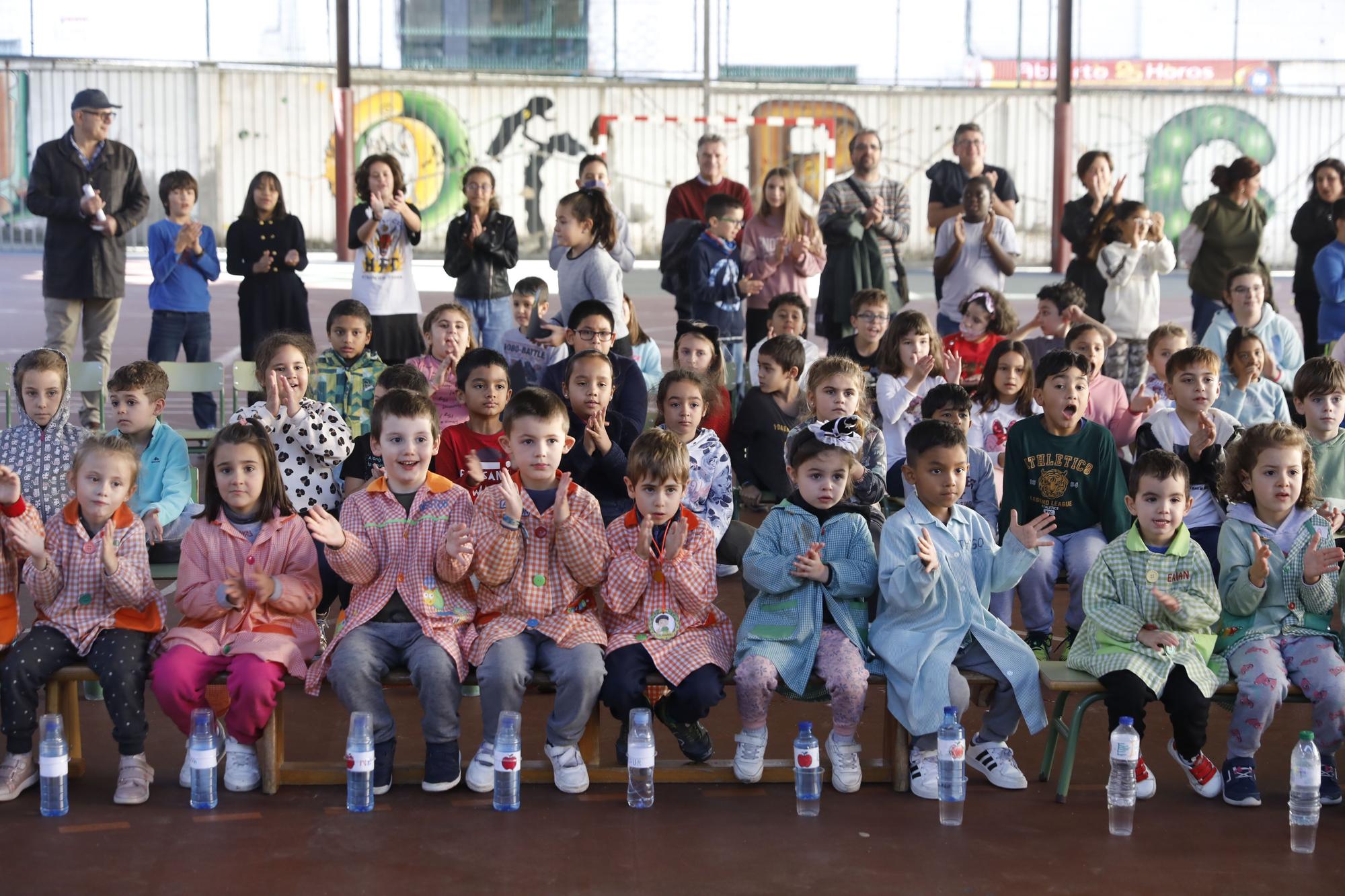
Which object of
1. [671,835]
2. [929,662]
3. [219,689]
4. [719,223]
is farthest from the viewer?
[719,223]

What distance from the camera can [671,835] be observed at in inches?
175

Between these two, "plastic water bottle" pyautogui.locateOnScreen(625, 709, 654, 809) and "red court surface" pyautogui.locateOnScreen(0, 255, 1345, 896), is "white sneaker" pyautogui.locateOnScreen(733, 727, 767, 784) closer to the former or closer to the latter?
"red court surface" pyautogui.locateOnScreen(0, 255, 1345, 896)

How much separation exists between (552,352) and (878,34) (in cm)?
2031

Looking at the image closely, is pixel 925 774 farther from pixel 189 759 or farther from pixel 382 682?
pixel 189 759

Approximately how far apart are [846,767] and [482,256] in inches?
218

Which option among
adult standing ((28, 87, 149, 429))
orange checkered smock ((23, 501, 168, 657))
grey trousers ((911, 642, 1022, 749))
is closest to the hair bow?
grey trousers ((911, 642, 1022, 749))

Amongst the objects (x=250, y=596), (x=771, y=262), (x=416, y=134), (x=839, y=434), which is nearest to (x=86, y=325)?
(x=771, y=262)

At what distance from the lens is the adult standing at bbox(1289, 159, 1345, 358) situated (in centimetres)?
1008


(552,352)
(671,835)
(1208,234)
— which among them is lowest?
(671,835)

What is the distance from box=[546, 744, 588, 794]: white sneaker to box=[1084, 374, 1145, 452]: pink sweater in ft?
11.0

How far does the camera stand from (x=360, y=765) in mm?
4516

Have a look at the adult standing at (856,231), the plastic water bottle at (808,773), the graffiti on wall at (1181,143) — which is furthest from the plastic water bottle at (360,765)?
the graffiti on wall at (1181,143)

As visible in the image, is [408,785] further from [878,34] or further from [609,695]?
[878,34]

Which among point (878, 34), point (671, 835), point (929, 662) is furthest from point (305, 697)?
point (878, 34)
